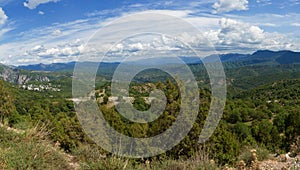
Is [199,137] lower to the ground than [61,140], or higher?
higher

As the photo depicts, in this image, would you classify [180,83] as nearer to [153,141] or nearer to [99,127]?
[153,141]

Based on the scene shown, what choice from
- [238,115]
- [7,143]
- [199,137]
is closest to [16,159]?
[7,143]

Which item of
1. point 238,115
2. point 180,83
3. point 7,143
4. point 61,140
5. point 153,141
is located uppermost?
point 180,83

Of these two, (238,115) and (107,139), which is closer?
(107,139)

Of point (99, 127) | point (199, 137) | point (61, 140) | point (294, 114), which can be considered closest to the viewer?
point (199, 137)

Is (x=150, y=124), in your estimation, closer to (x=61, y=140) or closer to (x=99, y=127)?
(x=99, y=127)

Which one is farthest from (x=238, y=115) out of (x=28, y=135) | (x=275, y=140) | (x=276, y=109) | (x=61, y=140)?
(x=28, y=135)

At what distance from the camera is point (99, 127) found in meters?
11.2

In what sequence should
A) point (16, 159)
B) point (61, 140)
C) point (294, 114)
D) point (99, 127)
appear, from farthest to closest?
1. point (294, 114)
2. point (61, 140)
3. point (99, 127)
4. point (16, 159)

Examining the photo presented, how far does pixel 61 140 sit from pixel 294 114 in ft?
117

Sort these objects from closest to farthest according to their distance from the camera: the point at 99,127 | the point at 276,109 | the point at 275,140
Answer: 1. the point at 99,127
2. the point at 275,140
3. the point at 276,109

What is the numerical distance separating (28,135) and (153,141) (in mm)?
4693

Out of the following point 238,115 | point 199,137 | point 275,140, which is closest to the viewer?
point 199,137

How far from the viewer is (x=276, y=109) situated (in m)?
74.8
